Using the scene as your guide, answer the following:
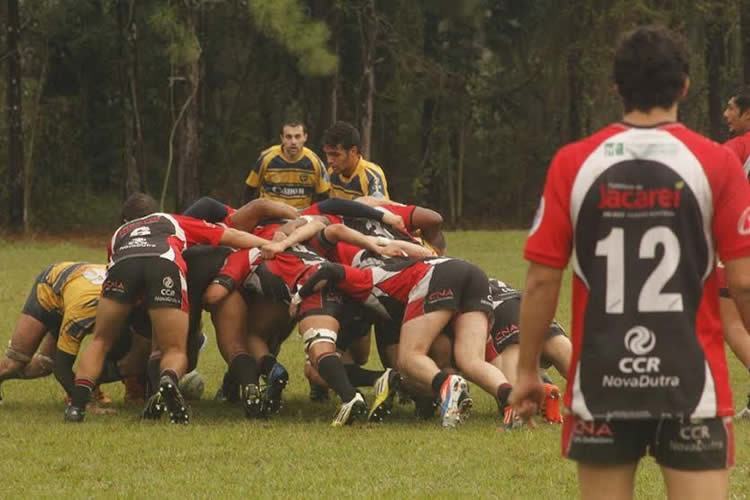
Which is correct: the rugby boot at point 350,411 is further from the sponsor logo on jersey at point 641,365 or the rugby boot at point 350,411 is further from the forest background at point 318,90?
the forest background at point 318,90

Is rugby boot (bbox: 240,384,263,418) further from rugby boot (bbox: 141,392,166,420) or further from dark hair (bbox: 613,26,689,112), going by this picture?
dark hair (bbox: 613,26,689,112)

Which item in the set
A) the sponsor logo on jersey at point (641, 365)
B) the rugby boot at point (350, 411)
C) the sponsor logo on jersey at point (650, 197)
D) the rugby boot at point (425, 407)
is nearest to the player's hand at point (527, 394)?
the sponsor logo on jersey at point (641, 365)

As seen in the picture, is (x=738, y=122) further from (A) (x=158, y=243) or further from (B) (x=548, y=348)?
(A) (x=158, y=243)

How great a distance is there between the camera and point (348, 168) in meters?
12.5

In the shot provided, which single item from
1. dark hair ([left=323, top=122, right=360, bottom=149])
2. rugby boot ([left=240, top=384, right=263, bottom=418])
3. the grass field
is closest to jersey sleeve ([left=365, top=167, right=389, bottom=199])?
dark hair ([left=323, top=122, right=360, bottom=149])

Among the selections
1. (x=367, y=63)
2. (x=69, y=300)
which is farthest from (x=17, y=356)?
(x=367, y=63)

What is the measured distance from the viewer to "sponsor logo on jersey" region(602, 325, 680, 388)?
4117 millimetres

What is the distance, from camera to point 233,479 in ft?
23.7

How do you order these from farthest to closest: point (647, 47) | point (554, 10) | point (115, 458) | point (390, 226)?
point (554, 10), point (390, 226), point (115, 458), point (647, 47)

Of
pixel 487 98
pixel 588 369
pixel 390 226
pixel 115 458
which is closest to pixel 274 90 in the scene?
pixel 487 98

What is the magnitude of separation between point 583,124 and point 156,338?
3016 centimetres

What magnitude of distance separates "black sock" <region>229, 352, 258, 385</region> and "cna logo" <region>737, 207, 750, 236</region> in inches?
228

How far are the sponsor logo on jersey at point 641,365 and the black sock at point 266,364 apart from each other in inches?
231

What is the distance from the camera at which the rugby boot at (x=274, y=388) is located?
9.47 meters
